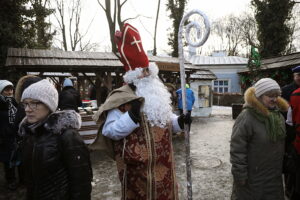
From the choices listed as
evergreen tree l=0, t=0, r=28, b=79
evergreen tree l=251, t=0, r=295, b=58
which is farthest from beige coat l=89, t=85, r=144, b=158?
evergreen tree l=251, t=0, r=295, b=58

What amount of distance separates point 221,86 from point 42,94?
26396 millimetres

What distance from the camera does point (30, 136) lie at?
181 centimetres

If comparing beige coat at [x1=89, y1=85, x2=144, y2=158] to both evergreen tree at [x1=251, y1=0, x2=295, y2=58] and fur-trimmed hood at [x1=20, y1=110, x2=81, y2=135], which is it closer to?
fur-trimmed hood at [x1=20, y1=110, x2=81, y2=135]

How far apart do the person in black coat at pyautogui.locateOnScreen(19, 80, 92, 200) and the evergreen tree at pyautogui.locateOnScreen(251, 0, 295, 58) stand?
1891 centimetres

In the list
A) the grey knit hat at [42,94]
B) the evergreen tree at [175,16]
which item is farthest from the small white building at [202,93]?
the grey knit hat at [42,94]

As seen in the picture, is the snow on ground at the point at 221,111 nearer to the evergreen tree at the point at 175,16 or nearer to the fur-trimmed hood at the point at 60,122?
the evergreen tree at the point at 175,16

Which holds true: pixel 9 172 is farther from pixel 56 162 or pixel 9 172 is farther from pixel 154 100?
pixel 154 100

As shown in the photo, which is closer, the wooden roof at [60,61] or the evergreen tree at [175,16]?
the wooden roof at [60,61]

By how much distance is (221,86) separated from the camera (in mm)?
26562

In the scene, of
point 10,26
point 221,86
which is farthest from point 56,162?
point 221,86

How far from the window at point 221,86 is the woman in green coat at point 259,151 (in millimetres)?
24981

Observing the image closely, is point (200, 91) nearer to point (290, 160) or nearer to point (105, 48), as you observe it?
point (290, 160)

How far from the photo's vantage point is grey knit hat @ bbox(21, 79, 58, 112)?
5.92 ft

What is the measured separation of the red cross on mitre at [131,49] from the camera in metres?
2.40
